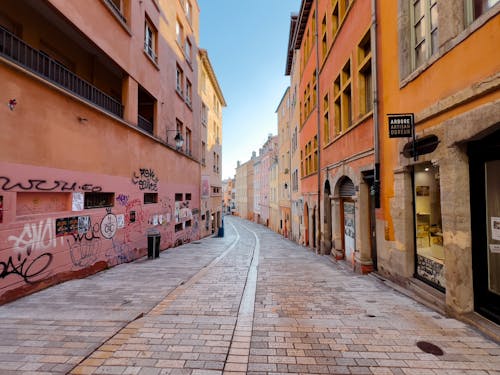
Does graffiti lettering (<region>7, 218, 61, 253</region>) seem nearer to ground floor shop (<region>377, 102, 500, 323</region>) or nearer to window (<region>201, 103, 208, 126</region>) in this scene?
ground floor shop (<region>377, 102, 500, 323</region>)

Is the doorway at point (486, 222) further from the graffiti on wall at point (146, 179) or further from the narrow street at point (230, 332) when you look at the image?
the graffiti on wall at point (146, 179)

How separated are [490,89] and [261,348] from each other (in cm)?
507

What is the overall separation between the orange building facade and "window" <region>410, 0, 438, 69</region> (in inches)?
0.9

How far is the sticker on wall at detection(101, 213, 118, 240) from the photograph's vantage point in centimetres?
823

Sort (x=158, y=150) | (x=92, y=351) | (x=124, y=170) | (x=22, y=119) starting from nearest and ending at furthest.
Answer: (x=92, y=351) < (x=22, y=119) < (x=124, y=170) < (x=158, y=150)

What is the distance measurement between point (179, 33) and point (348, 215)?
1641cm

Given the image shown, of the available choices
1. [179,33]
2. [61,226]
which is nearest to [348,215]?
[61,226]

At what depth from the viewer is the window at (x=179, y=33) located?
1651cm

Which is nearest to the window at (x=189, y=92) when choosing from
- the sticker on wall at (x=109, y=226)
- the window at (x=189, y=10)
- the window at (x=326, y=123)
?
the window at (x=189, y=10)

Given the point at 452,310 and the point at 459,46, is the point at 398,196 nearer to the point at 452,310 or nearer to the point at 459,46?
the point at 452,310

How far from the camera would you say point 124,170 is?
9.53m

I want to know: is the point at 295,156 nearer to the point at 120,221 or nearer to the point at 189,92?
the point at 189,92

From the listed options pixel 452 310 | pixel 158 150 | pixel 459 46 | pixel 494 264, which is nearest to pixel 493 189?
pixel 494 264

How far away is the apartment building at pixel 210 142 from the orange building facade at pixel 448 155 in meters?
17.5
